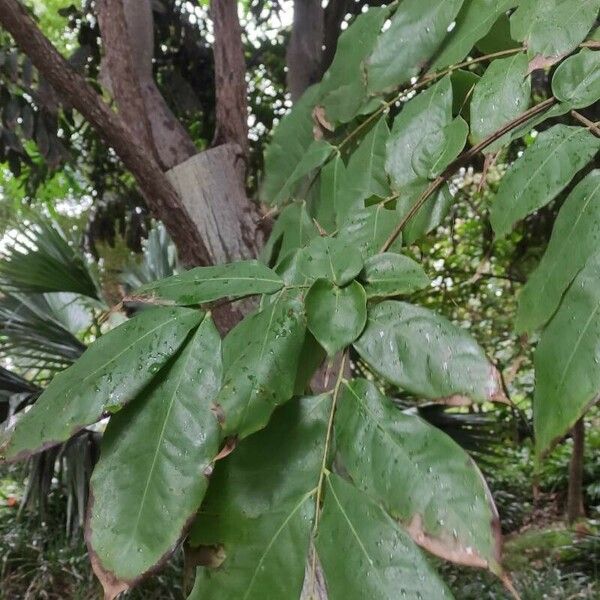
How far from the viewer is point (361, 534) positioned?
330 mm

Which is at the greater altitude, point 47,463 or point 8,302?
point 8,302

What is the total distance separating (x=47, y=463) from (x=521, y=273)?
2.34 metres

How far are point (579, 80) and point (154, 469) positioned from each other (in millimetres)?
406

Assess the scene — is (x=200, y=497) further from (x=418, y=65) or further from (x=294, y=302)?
(x=418, y=65)

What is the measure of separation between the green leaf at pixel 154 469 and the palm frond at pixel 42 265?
7.54 ft

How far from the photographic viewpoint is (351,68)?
76cm

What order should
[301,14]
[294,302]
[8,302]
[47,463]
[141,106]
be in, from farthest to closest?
[8,302] → [47,463] → [301,14] → [141,106] → [294,302]

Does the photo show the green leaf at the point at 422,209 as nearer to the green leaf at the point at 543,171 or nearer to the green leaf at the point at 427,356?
the green leaf at the point at 543,171

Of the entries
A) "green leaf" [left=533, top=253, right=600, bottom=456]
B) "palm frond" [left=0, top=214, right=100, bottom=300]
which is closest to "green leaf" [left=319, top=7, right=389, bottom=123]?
"green leaf" [left=533, top=253, right=600, bottom=456]

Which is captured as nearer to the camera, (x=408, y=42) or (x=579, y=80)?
(x=579, y=80)

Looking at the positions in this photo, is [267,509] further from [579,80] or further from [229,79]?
[229,79]

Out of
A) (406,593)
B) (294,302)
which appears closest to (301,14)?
(294,302)

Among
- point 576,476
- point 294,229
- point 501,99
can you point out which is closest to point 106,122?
point 294,229

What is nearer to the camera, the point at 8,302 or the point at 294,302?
the point at 294,302
